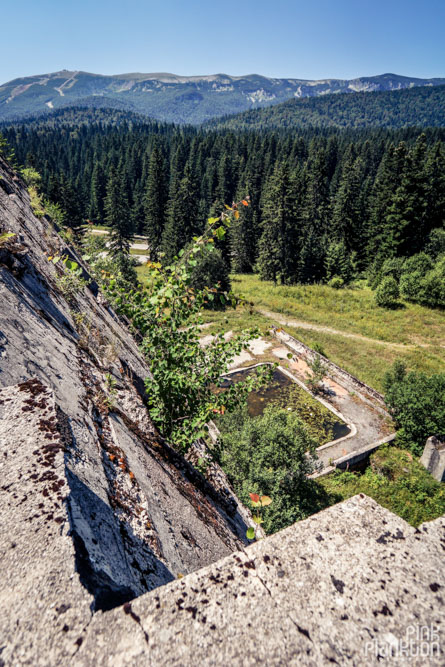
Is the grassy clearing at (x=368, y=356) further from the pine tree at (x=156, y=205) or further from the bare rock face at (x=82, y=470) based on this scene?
the pine tree at (x=156, y=205)

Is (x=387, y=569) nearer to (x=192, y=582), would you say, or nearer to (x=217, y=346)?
(x=192, y=582)

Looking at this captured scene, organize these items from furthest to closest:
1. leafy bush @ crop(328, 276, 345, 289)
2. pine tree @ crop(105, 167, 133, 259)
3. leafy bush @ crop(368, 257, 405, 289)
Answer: pine tree @ crop(105, 167, 133, 259), leafy bush @ crop(328, 276, 345, 289), leafy bush @ crop(368, 257, 405, 289)

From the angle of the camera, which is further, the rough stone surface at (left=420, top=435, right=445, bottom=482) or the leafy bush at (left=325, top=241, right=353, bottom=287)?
the leafy bush at (left=325, top=241, right=353, bottom=287)

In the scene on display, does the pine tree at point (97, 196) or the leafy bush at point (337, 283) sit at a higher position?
the pine tree at point (97, 196)

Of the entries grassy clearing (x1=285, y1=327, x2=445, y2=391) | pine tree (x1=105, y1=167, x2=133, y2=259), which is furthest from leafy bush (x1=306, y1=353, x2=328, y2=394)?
pine tree (x1=105, y1=167, x2=133, y2=259)

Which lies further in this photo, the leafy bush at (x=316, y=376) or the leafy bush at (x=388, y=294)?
the leafy bush at (x=388, y=294)

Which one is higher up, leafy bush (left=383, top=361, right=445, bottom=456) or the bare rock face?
the bare rock face

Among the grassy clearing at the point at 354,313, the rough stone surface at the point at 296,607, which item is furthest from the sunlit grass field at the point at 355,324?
the rough stone surface at the point at 296,607

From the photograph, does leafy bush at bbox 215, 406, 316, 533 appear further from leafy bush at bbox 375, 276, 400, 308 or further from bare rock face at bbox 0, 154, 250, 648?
leafy bush at bbox 375, 276, 400, 308
